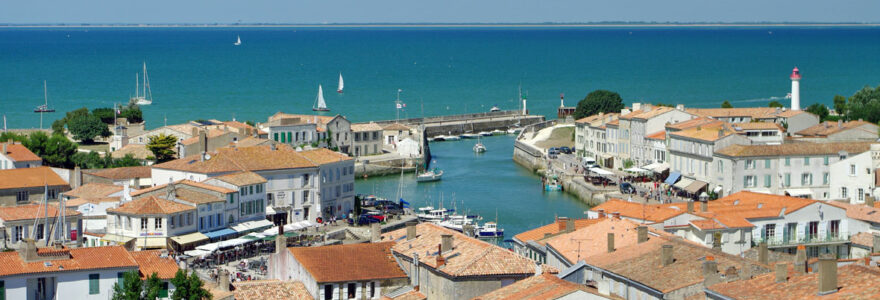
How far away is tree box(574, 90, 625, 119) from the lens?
307 feet

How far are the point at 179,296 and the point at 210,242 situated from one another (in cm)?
1585

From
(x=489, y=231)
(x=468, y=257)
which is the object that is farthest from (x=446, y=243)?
(x=489, y=231)

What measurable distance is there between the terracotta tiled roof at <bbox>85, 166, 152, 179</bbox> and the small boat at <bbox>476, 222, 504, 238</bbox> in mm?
13080

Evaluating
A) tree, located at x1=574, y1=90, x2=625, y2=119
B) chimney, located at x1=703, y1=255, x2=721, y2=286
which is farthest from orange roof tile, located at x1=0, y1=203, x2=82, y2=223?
tree, located at x1=574, y1=90, x2=625, y2=119

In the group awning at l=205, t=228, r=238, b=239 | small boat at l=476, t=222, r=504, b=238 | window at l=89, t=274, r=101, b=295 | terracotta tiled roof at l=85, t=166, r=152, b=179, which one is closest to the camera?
window at l=89, t=274, r=101, b=295

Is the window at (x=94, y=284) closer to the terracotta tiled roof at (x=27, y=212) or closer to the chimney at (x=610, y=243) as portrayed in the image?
the chimney at (x=610, y=243)

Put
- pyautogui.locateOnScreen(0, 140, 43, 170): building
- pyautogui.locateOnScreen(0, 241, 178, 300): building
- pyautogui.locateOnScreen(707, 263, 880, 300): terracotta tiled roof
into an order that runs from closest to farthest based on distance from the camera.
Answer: pyautogui.locateOnScreen(707, 263, 880, 300): terracotta tiled roof, pyautogui.locateOnScreen(0, 241, 178, 300): building, pyautogui.locateOnScreen(0, 140, 43, 170): building

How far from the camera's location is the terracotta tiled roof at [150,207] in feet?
145

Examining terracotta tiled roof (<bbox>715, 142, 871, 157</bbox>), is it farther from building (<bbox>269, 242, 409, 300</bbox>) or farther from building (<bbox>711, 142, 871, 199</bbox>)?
building (<bbox>269, 242, 409, 300</bbox>)

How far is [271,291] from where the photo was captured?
107ft

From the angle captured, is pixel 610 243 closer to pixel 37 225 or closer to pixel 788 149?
pixel 37 225

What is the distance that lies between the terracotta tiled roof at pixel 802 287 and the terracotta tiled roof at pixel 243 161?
1130 inches

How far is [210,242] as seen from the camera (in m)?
45.3

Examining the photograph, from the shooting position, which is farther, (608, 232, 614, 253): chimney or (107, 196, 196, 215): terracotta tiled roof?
(107, 196, 196, 215): terracotta tiled roof
